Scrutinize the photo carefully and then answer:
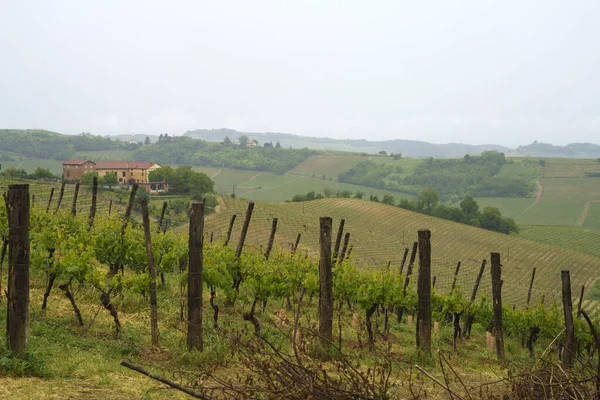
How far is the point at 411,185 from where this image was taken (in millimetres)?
128750

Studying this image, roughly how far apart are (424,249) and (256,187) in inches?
4260

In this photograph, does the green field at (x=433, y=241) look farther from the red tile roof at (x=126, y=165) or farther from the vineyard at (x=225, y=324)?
the red tile roof at (x=126, y=165)

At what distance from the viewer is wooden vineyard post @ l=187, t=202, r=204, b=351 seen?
28.7ft

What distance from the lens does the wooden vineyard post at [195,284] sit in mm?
8734

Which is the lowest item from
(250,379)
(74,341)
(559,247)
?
(559,247)

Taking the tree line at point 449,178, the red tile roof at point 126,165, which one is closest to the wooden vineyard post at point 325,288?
the red tile roof at point 126,165

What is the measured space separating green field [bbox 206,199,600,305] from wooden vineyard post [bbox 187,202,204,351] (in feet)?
111

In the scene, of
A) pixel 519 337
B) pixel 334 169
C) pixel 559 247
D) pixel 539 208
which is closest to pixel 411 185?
pixel 334 169

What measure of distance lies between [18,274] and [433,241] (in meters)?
55.5

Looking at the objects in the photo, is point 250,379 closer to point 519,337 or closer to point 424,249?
point 424,249

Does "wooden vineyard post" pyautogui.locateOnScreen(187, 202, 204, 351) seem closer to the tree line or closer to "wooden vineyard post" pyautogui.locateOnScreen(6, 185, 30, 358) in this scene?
"wooden vineyard post" pyautogui.locateOnScreen(6, 185, 30, 358)

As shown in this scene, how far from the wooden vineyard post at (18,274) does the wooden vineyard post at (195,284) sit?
2.45m

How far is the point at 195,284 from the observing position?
8.78 meters

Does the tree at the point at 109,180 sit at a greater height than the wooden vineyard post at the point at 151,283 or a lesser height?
lesser
